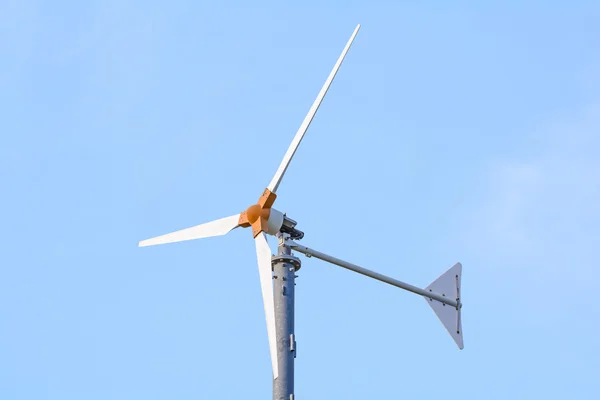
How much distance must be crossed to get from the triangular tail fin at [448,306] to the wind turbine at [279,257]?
1413 millimetres

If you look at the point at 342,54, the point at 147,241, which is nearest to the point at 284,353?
the point at 147,241

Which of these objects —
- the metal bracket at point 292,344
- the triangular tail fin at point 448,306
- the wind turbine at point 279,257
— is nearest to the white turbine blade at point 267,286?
the wind turbine at point 279,257

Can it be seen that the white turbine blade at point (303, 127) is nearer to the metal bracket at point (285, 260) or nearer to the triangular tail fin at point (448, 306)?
the metal bracket at point (285, 260)

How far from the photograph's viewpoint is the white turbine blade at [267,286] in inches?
779

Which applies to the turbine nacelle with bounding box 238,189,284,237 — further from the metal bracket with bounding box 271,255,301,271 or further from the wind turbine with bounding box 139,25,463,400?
the metal bracket with bounding box 271,255,301,271

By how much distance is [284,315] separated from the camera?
812 inches

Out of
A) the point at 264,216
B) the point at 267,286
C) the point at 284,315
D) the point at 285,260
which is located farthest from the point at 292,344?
the point at 264,216

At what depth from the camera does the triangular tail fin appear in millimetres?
27984

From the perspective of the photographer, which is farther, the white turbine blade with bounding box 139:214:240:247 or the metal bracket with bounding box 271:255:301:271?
the white turbine blade with bounding box 139:214:240:247

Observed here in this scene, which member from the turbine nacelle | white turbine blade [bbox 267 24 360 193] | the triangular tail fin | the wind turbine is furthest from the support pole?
the triangular tail fin

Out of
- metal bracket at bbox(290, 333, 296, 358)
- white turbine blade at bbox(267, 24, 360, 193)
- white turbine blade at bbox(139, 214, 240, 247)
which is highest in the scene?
white turbine blade at bbox(267, 24, 360, 193)

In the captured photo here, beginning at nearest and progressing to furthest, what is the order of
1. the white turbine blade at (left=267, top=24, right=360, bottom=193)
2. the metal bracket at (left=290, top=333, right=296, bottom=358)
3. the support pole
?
the support pole, the metal bracket at (left=290, top=333, right=296, bottom=358), the white turbine blade at (left=267, top=24, right=360, bottom=193)

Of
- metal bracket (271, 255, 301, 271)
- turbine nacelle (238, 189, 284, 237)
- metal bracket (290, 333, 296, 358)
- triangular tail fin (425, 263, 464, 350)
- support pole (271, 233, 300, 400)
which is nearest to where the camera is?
support pole (271, 233, 300, 400)

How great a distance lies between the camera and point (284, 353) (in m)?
20.1
